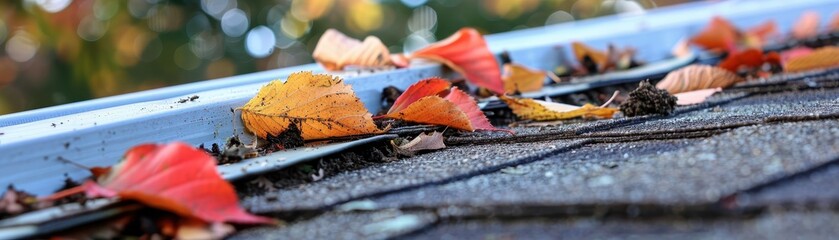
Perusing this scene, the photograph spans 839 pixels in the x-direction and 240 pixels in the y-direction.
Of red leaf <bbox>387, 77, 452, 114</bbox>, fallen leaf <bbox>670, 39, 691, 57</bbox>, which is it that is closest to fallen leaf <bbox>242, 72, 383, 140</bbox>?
red leaf <bbox>387, 77, 452, 114</bbox>

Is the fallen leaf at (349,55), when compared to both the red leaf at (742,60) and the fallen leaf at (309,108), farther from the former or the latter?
the red leaf at (742,60)

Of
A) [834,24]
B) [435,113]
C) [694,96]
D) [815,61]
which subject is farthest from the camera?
[834,24]

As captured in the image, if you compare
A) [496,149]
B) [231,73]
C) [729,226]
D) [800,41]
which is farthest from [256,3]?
[729,226]

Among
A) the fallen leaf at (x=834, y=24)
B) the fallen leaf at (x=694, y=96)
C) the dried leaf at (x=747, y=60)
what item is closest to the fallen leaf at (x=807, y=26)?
the fallen leaf at (x=834, y=24)

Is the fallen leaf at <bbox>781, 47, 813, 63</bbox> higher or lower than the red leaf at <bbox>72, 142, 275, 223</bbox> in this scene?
higher

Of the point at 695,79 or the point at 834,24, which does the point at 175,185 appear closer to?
the point at 695,79

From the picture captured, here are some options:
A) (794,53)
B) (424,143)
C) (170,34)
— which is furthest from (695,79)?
(170,34)

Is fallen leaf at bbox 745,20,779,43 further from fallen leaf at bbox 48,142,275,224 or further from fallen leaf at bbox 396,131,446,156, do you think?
fallen leaf at bbox 48,142,275,224
